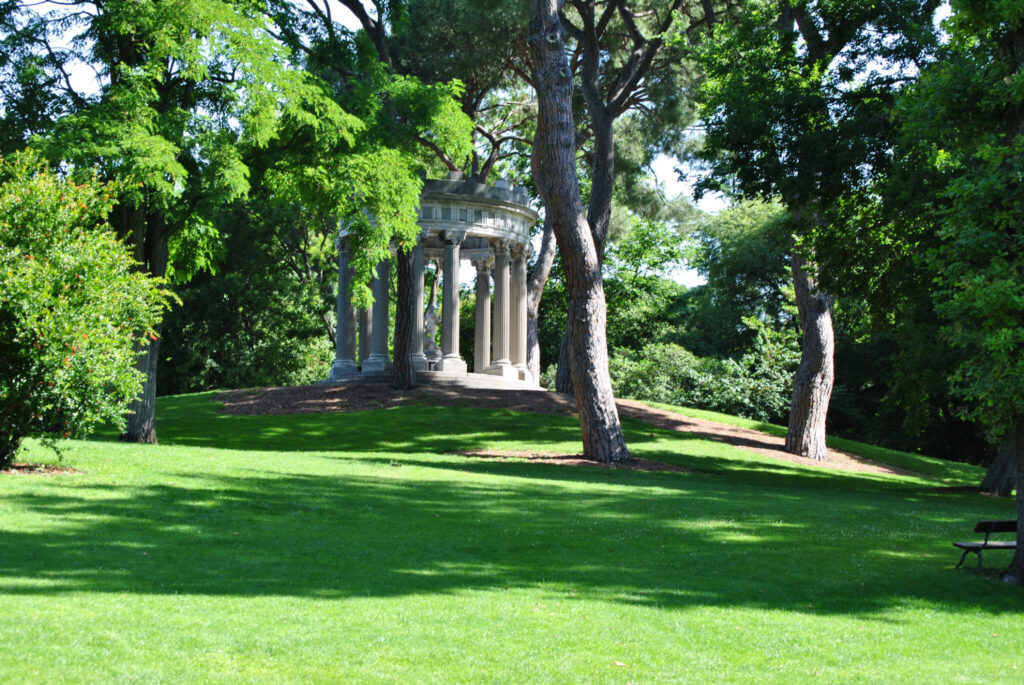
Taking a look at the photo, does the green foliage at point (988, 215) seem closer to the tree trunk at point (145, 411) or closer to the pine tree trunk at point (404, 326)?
the tree trunk at point (145, 411)

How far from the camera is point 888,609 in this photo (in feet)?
30.9

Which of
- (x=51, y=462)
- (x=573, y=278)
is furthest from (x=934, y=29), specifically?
(x=51, y=462)

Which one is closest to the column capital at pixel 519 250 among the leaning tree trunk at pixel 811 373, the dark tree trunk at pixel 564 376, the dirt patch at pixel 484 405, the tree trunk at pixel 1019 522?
the dark tree trunk at pixel 564 376

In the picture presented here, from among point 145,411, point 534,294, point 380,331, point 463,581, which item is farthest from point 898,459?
point 463,581

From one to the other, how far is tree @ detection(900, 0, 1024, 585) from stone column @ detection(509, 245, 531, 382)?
28.1m

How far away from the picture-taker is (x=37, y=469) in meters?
15.4

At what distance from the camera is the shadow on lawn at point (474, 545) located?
9.57m

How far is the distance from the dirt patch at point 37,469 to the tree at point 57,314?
0.23 metres

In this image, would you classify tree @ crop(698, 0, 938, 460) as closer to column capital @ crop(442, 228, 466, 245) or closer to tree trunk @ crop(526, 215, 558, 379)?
column capital @ crop(442, 228, 466, 245)

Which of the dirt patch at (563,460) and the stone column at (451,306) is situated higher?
the stone column at (451,306)

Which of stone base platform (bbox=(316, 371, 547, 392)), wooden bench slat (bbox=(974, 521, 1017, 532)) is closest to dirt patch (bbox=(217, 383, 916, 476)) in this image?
stone base platform (bbox=(316, 371, 547, 392))

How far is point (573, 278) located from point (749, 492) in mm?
6724

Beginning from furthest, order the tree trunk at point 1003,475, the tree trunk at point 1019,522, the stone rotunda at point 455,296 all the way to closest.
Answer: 1. the stone rotunda at point 455,296
2. the tree trunk at point 1003,475
3. the tree trunk at point 1019,522

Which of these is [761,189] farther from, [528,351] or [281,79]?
[528,351]
